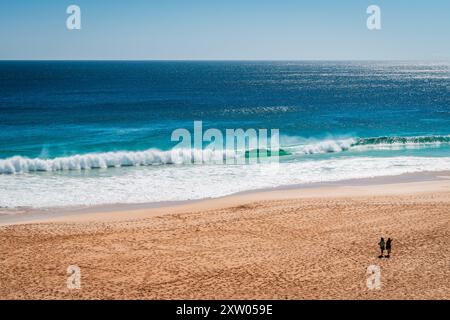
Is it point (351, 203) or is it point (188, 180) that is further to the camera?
point (188, 180)

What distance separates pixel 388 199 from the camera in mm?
23625

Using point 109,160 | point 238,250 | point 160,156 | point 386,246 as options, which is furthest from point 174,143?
point 386,246

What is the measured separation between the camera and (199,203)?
77.0 feet

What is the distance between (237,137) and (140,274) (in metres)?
29.4

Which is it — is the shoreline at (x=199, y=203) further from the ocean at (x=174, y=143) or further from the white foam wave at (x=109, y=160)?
the white foam wave at (x=109, y=160)

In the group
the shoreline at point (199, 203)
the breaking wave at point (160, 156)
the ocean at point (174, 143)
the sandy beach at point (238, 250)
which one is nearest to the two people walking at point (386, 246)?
the sandy beach at point (238, 250)

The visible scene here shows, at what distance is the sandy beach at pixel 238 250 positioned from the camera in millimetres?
14164

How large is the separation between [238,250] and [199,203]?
670cm

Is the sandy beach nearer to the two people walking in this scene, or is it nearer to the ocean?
the two people walking
